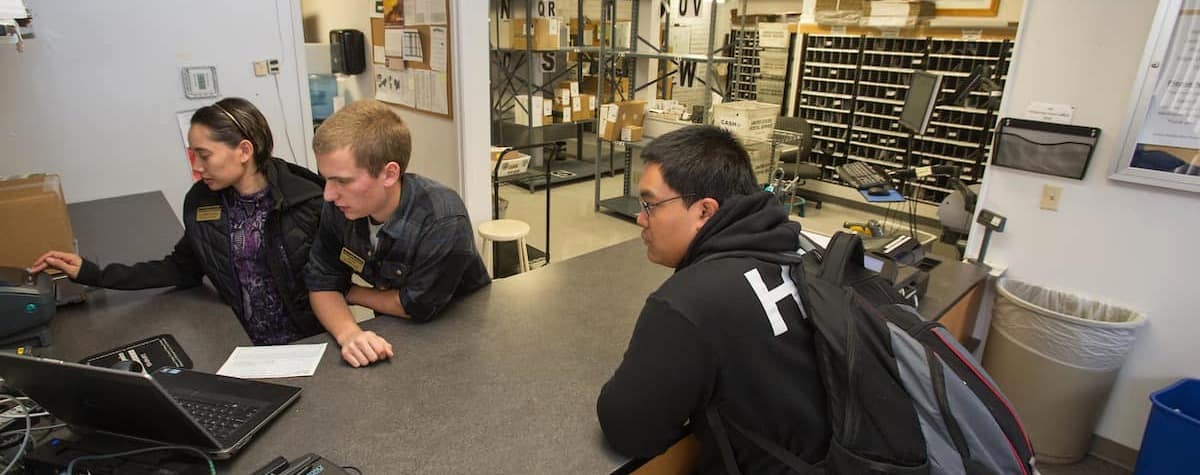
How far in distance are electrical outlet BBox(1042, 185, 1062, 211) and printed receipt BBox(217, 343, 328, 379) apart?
262 cm

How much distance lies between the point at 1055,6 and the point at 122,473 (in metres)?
3.00

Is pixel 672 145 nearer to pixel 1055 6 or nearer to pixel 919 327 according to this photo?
pixel 919 327

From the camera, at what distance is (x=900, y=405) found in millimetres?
988

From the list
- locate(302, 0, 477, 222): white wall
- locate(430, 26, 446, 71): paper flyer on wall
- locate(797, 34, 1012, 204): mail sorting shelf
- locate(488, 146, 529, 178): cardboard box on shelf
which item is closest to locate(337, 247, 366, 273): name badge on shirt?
locate(302, 0, 477, 222): white wall

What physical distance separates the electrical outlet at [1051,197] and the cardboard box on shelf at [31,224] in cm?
334

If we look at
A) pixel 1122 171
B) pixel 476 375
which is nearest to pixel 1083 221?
pixel 1122 171

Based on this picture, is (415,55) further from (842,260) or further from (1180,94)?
(1180,94)

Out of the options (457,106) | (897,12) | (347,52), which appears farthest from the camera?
(897,12)

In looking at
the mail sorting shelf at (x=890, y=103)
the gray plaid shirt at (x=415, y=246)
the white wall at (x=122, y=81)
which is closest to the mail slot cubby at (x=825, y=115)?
the mail sorting shelf at (x=890, y=103)

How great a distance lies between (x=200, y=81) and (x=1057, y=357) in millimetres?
3788

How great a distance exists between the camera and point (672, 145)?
1.20m

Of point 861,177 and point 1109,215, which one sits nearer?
point 1109,215

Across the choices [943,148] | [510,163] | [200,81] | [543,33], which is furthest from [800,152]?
[200,81]

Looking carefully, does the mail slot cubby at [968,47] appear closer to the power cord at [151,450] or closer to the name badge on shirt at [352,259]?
the name badge on shirt at [352,259]
